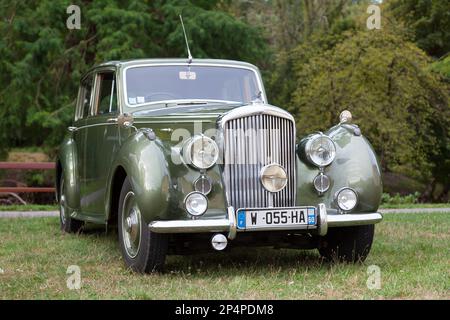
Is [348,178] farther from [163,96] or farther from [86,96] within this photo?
[86,96]


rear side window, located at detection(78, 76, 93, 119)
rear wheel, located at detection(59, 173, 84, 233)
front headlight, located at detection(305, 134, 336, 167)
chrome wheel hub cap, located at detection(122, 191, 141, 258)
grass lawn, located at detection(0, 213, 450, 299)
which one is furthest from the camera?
rear wheel, located at detection(59, 173, 84, 233)

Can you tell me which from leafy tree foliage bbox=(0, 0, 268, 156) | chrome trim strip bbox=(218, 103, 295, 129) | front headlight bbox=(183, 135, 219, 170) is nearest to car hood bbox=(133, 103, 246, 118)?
chrome trim strip bbox=(218, 103, 295, 129)

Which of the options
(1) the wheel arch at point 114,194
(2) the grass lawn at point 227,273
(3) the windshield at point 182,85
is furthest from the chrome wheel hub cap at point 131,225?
(3) the windshield at point 182,85

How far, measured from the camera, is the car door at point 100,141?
6810 millimetres

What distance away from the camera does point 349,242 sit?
6164mm

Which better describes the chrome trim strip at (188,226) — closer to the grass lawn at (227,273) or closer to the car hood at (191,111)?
the grass lawn at (227,273)

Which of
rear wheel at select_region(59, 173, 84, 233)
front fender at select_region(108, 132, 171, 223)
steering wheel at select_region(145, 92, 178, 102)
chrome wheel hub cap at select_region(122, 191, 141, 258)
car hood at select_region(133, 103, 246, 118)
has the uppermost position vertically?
steering wheel at select_region(145, 92, 178, 102)

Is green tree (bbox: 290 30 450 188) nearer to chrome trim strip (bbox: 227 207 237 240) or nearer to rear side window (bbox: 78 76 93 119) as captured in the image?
rear side window (bbox: 78 76 93 119)

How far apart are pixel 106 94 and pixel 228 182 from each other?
7.70 feet

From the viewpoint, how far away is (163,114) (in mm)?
6195

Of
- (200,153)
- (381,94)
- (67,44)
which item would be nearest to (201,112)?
(200,153)

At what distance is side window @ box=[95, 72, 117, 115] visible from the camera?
706 centimetres
